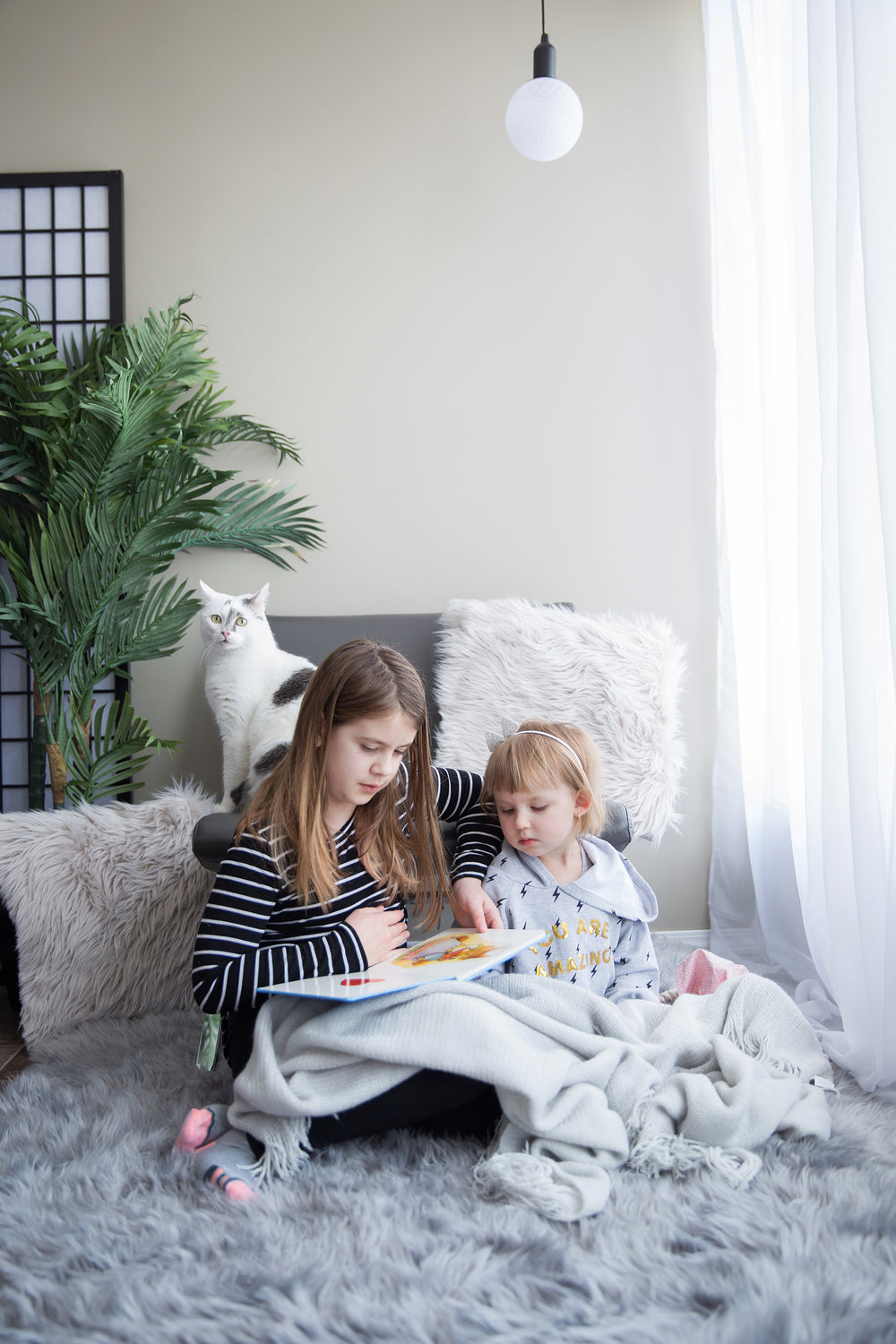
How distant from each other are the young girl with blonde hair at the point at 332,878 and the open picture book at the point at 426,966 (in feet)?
0.10

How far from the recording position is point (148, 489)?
6.92 feet

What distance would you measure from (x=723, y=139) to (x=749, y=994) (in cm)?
213

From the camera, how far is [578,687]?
2.08 m

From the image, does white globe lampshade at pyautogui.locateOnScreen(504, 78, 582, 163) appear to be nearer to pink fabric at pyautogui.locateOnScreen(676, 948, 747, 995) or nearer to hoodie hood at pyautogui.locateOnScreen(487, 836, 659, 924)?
hoodie hood at pyautogui.locateOnScreen(487, 836, 659, 924)

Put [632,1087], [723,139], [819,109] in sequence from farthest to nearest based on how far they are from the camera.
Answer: [723,139] → [819,109] → [632,1087]

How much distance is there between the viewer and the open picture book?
1111mm

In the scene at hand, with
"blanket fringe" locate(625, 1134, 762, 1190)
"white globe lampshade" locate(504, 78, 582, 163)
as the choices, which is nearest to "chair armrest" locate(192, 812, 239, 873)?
"blanket fringe" locate(625, 1134, 762, 1190)

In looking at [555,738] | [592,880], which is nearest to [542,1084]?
[592,880]

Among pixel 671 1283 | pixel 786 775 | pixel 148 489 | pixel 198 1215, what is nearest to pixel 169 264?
pixel 148 489

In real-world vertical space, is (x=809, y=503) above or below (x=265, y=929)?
above

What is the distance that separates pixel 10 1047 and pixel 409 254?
7.36 feet

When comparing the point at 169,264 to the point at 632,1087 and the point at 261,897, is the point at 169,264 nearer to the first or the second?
the point at 261,897

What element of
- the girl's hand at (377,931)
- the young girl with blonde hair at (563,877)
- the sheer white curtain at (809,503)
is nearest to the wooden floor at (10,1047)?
the girl's hand at (377,931)

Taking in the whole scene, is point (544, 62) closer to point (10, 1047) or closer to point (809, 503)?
point (809, 503)
